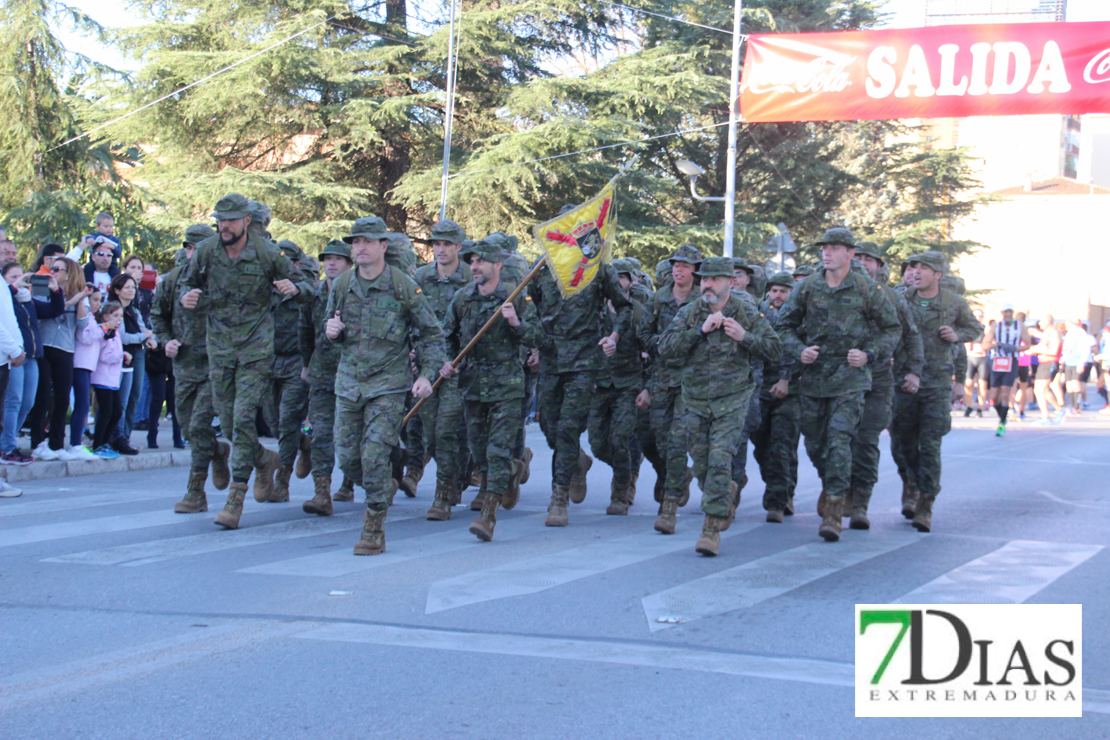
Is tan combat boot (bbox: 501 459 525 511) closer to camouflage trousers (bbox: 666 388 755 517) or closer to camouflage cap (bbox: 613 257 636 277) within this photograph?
camouflage trousers (bbox: 666 388 755 517)

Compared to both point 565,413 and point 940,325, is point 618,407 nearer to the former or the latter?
point 565,413

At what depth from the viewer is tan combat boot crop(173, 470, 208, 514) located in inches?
327

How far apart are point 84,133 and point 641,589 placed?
19948 millimetres

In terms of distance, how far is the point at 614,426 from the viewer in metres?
8.97

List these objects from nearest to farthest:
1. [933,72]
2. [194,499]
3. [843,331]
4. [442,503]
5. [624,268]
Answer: [843,331]
[194,499]
[442,503]
[624,268]
[933,72]

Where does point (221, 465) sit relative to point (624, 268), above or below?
below

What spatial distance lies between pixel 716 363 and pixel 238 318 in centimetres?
332

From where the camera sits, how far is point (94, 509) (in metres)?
8.46

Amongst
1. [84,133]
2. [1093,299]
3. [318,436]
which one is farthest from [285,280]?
[1093,299]

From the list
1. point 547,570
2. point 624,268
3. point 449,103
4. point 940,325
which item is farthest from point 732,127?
point 547,570

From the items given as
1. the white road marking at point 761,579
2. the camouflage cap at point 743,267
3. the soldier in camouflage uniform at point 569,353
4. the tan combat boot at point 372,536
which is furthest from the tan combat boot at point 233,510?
the camouflage cap at point 743,267

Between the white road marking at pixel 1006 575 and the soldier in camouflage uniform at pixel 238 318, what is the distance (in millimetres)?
4497

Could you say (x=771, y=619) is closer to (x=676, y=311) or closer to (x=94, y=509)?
(x=676, y=311)

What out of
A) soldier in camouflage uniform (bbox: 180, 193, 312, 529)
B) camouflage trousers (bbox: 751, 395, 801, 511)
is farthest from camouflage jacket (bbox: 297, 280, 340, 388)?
camouflage trousers (bbox: 751, 395, 801, 511)
